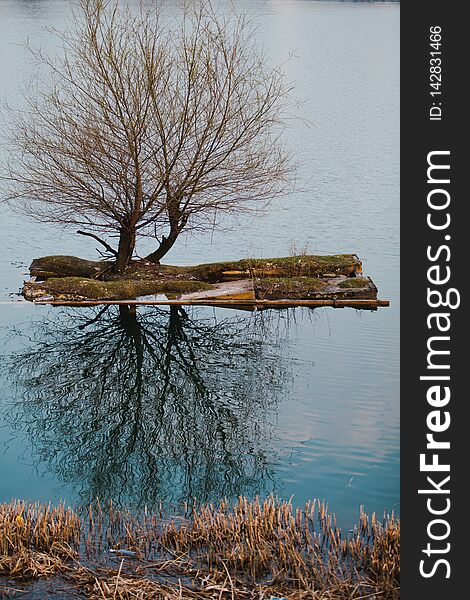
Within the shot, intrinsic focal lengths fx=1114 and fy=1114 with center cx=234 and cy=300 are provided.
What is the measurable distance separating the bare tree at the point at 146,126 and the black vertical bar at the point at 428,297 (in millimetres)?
12331

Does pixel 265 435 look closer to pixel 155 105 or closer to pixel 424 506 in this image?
pixel 424 506

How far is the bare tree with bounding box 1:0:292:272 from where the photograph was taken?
17.9 metres

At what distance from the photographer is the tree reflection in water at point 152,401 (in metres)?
10.4

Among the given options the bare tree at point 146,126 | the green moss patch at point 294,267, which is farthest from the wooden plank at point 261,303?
the bare tree at point 146,126

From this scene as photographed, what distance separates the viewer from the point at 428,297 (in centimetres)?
586

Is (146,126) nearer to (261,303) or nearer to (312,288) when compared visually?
(261,303)

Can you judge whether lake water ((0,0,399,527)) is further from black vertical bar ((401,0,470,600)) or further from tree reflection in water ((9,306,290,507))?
black vertical bar ((401,0,470,600))

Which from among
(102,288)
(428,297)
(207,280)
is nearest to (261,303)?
(207,280)

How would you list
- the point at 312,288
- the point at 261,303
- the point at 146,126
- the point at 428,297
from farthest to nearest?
the point at 146,126
the point at 312,288
the point at 261,303
the point at 428,297

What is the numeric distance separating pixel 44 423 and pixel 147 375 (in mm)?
2190

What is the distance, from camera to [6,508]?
9055mm

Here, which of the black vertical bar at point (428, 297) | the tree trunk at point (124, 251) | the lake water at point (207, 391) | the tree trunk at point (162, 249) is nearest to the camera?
the black vertical bar at point (428, 297)

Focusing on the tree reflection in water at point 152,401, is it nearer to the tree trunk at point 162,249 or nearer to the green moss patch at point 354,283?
the green moss patch at point 354,283

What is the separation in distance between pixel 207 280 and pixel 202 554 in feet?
34.9
